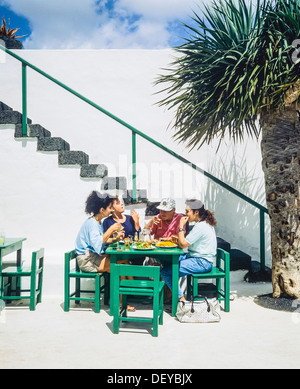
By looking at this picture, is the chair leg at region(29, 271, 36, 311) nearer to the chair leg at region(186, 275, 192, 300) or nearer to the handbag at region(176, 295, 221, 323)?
the handbag at region(176, 295, 221, 323)

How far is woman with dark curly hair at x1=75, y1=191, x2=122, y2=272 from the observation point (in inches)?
207

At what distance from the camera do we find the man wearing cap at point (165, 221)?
5.62 meters

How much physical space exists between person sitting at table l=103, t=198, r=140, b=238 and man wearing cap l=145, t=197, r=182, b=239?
172 mm

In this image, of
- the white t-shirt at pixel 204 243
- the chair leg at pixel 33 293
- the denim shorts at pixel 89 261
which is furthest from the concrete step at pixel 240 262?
the chair leg at pixel 33 293

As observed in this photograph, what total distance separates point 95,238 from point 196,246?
1.14 meters

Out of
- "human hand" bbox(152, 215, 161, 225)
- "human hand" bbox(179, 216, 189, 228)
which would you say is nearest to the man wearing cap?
"human hand" bbox(152, 215, 161, 225)

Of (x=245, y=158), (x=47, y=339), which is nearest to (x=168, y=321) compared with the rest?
(x=47, y=339)

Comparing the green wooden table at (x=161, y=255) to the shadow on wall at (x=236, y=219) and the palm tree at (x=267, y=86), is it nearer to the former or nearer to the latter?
the palm tree at (x=267, y=86)

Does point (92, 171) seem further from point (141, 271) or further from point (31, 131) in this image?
point (141, 271)

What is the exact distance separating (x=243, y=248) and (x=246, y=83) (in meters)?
3.14

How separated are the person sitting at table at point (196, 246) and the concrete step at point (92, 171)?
1.39 metres

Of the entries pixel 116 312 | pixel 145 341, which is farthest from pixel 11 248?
pixel 145 341

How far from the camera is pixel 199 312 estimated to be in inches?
185

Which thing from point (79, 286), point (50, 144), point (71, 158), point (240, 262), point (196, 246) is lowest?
point (79, 286)
